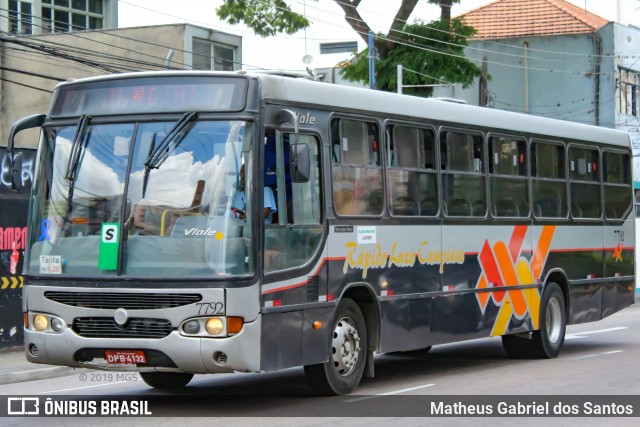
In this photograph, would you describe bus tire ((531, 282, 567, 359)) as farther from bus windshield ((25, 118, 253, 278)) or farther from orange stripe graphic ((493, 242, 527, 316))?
bus windshield ((25, 118, 253, 278))

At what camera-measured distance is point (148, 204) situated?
10.6 m

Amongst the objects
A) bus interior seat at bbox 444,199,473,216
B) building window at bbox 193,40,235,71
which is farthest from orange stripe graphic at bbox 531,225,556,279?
building window at bbox 193,40,235,71

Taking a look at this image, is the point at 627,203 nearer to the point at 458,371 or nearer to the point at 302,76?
the point at 458,371

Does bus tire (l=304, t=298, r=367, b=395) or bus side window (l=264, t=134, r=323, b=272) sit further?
bus tire (l=304, t=298, r=367, b=395)

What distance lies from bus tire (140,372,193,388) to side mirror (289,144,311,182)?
124 inches

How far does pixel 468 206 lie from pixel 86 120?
17.7 feet

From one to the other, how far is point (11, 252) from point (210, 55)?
15112 mm

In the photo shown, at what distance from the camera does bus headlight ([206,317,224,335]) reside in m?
10.3

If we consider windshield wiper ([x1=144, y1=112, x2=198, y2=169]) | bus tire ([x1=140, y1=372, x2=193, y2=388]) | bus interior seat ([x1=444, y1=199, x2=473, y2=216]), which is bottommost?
bus tire ([x1=140, y1=372, x2=193, y2=388])

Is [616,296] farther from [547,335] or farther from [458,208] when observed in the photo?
[458,208]

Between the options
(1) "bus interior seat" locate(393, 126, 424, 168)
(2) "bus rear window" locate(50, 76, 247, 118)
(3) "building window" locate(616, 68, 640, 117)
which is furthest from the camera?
(3) "building window" locate(616, 68, 640, 117)

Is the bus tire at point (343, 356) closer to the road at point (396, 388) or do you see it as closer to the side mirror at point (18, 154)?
the road at point (396, 388)

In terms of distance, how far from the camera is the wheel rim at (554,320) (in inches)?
650

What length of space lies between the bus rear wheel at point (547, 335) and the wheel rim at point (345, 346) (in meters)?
4.72
